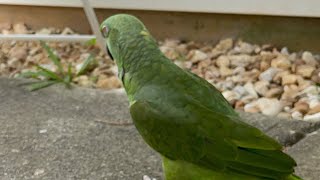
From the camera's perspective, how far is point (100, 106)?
2.96 metres

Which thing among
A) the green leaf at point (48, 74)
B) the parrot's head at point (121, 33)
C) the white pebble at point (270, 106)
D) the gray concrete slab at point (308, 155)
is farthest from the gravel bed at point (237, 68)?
the parrot's head at point (121, 33)

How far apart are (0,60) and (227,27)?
1154 mm

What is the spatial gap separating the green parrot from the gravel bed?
0.89 metres

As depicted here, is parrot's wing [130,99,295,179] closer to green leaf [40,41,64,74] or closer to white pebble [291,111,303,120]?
white pebble [291,111,303,120]

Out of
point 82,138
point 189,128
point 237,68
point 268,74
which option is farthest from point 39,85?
point 189,128

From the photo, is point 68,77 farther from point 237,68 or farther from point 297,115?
point 297,115

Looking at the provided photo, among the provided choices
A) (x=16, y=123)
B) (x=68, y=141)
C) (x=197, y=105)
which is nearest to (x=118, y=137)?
(x=68, y=141)

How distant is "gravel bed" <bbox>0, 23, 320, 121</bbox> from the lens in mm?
2965

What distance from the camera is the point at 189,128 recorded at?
1.93 m

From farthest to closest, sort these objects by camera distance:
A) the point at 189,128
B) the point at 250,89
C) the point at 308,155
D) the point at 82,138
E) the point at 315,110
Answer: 1. the point at 250,89
2. the point at 315,110
3. the point at 82,138
4. the point at 308,155
5. the point at 189,128

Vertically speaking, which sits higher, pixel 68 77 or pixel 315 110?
pixel 315 110

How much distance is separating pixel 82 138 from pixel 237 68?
3.13 feet

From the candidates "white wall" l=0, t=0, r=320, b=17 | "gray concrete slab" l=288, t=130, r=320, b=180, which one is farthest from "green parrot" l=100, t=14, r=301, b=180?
"white wall" l=0, t=0, r=320, b=17

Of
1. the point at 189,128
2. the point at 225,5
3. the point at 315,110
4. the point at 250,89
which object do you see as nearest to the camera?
the point at 189,128
